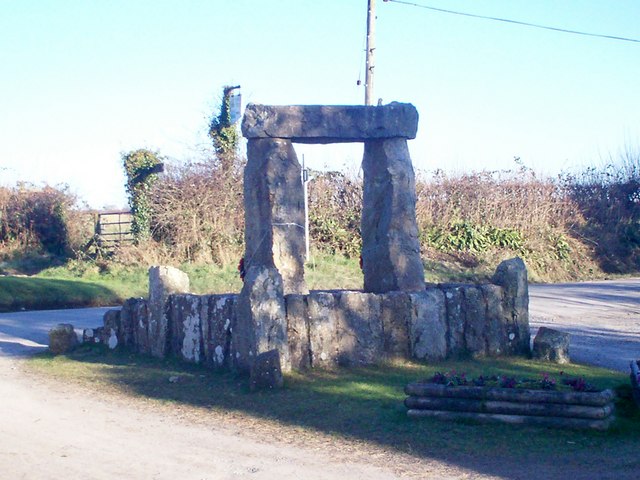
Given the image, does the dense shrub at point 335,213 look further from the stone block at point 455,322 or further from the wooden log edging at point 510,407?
the wooden log edging at point 510,407

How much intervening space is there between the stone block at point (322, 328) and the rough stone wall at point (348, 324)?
13mm

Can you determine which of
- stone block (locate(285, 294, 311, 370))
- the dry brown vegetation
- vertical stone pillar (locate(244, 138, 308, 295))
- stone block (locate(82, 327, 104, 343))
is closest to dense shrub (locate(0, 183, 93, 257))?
the dry brown vegetation

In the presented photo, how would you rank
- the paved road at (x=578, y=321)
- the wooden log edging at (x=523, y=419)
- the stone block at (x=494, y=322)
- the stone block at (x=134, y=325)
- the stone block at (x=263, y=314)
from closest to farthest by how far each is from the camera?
the wooden log edging at (x=523, y=419) → the stone block at (x=263, y=314) → the stone block at (x=494, y=322) → the stone block at (x=134, y=325) → the paved road at (x=578, y=321)

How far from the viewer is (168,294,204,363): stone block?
11766mm

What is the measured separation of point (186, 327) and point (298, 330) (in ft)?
6.38

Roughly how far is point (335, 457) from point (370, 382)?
295 centimetres

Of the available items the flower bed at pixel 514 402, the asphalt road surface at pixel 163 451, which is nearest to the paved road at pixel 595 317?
the asphalt road surface at pixel 163 451

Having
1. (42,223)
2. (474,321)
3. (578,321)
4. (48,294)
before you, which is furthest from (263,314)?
(42,223)

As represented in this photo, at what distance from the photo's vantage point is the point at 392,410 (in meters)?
8.99

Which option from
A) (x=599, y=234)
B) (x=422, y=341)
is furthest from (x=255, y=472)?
(x=599, y=234)

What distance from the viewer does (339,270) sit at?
990 inches

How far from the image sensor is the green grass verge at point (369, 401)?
7609mm

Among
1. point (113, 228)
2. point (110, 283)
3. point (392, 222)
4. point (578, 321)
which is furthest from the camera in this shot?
point (113, 228)

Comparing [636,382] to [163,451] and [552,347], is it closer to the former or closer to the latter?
[552,347]
